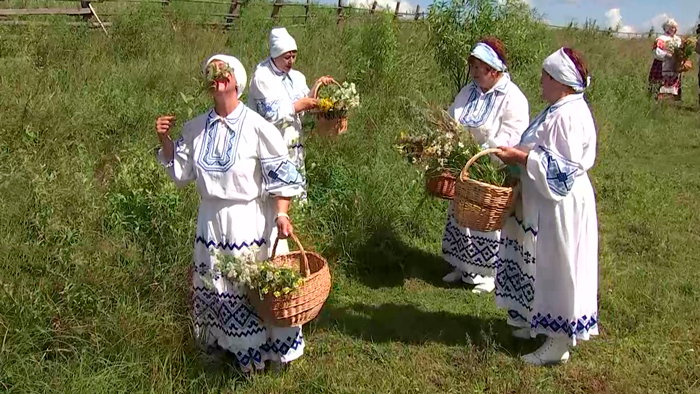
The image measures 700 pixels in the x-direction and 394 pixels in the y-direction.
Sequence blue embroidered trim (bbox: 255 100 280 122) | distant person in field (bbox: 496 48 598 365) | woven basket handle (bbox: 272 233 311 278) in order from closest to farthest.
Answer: woven basket handle (bbox: 272 233 311 278), distant person in field (bbox: 496 48 598 365), blue embroidered trim (bbox: 255 100 280 122)

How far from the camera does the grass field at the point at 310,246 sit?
3369 mm

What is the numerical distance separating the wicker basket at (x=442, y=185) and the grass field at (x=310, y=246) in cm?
84

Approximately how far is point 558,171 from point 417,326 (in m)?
1.58

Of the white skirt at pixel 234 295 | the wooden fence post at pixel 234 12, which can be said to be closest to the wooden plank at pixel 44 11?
the wooden fence post at pixel 234 12

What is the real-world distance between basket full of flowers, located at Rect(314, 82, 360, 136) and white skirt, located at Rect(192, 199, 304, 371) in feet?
5.52

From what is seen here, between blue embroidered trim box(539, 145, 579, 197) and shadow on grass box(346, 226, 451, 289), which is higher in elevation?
blue embroidered trim box(539, 145, 579, 197)

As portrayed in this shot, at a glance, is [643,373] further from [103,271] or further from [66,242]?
[66,242]

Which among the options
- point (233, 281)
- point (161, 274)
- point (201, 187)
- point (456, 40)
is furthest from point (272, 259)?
point (456, 40)

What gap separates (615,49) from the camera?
17.7 metres

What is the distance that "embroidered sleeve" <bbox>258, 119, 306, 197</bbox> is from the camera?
3.11 metres

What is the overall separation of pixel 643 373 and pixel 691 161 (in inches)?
241

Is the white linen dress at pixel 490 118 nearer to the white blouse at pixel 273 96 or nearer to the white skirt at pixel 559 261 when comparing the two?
the white skirt at pixel 559 261

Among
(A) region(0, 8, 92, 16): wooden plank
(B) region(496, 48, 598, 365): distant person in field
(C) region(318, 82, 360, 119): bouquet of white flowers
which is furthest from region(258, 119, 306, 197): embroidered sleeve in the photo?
(A) region(0, 8, 92, 16): wooden plank

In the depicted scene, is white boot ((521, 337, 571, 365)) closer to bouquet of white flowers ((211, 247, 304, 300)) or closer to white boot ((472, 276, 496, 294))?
white boot ((472, 276, 496, 294))
